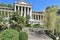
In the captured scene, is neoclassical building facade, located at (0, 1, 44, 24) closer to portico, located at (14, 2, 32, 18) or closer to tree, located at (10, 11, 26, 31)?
portico, located at (14, 2, 32, 18)

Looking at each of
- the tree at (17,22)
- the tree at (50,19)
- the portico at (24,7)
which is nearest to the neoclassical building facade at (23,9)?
the portico at (24,7)

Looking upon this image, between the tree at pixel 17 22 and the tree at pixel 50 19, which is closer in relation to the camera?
the tree at pixel 17 22

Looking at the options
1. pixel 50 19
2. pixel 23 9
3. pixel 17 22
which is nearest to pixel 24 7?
pixel 23 9

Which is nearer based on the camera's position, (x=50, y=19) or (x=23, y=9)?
(x=50, y=19)

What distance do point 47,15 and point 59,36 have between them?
6.91 m

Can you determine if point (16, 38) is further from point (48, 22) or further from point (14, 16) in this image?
point (48, 22)

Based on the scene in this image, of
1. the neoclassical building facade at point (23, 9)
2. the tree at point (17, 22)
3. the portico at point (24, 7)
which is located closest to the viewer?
the tree at point (17, 22)

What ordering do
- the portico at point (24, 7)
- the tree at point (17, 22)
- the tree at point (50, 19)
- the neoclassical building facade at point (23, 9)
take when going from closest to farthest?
the tree at point (17, 22) < the tree at point (50, 19) < the neoclassical building facade at point (23, 9) < the portico at point (24, 7)

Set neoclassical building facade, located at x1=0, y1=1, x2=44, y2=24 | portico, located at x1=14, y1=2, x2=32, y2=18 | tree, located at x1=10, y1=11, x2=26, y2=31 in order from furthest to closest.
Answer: portico, located at x1=14, y1=2, x2=32, y2=18 < neoclassical building facade, located at x1=0, y1=1, x2=44, y2=24 < tree, located at x1=10, y1=11, x2=26, y2=31

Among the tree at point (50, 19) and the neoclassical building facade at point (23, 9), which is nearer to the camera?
the tree at point (50, 19)

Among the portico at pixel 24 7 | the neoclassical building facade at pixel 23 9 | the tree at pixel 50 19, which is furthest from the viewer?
the portico at pixel 24 7

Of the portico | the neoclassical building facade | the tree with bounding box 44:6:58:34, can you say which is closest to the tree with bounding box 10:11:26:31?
the tree with bounding box 44:6:58:34

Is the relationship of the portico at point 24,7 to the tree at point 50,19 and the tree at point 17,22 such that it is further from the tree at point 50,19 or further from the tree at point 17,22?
the tree at point 17,22

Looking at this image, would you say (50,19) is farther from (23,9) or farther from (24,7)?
(23,9)
